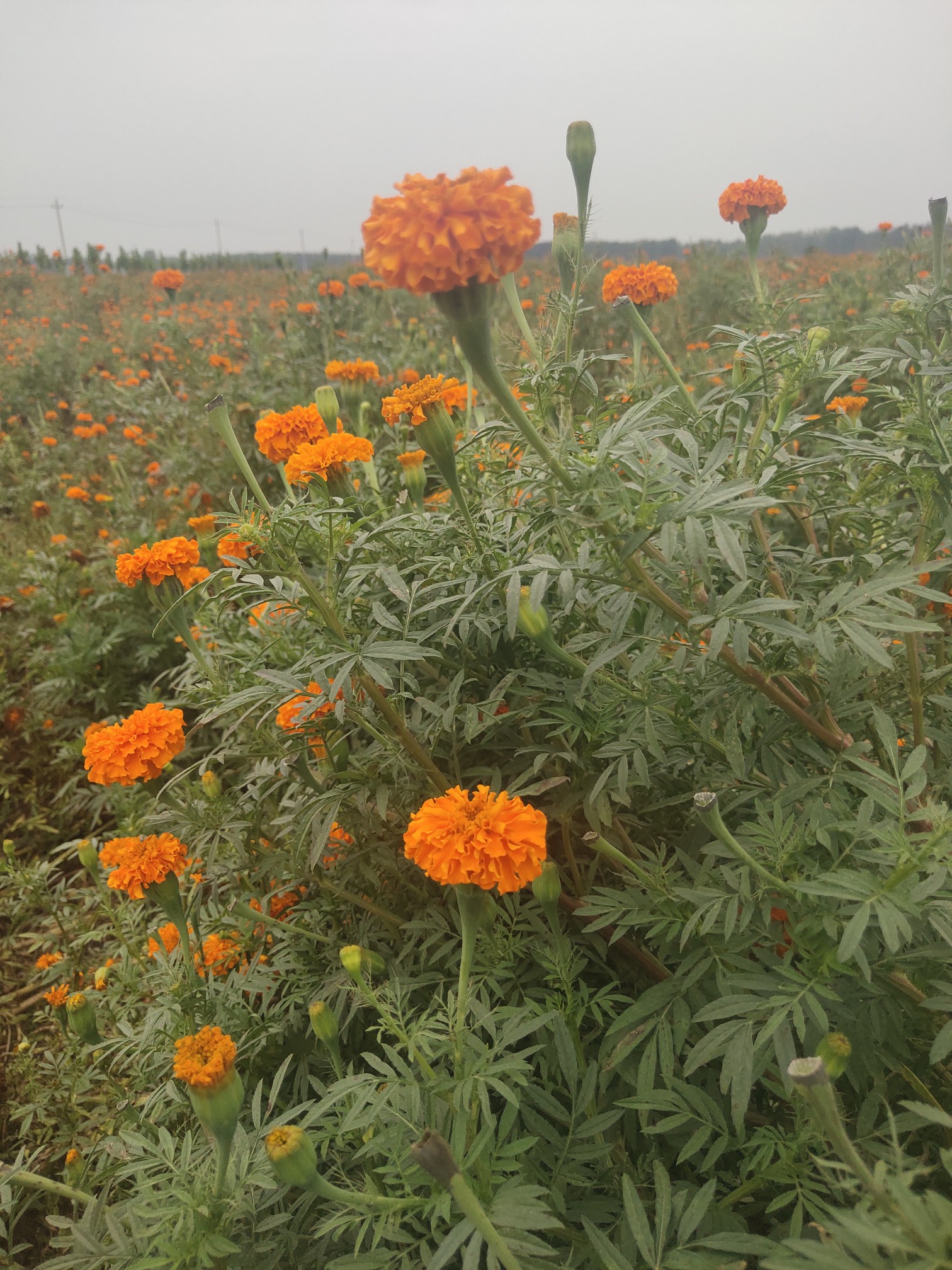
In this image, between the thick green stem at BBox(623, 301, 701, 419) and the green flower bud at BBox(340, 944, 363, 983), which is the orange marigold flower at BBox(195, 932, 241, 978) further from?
the thick green stem at BBox(623, 301, 701, 419)

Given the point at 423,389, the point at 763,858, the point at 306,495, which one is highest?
the point at 423,389

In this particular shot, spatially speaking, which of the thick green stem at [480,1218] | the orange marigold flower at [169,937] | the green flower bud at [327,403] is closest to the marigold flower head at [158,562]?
the green flower bud at [327,403]

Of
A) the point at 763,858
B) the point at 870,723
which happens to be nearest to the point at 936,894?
the point at 763,858

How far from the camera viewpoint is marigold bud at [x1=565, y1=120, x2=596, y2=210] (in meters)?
1.13

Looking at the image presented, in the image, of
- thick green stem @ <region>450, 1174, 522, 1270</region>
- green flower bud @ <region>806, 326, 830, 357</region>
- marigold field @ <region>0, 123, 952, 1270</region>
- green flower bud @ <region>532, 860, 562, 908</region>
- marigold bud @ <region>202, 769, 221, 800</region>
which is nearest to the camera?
thick green stem @ <region>450, 1174, 522, 1270</region>

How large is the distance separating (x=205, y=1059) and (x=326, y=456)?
0.81 metres

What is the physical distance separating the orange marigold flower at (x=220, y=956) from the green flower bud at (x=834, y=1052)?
92 cm

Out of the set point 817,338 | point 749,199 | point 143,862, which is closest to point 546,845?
point 143,862

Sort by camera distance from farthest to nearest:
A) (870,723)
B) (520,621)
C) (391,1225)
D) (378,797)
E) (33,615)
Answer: (33,615) < (870,723) < (378,797) < (520,621) < (391,1225)

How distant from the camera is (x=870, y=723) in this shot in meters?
1.10

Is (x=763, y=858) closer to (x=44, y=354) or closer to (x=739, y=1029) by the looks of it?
(x=739, y=1029)

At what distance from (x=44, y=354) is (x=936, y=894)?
703 cm

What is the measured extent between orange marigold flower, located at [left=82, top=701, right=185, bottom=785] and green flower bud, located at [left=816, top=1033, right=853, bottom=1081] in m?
0.93

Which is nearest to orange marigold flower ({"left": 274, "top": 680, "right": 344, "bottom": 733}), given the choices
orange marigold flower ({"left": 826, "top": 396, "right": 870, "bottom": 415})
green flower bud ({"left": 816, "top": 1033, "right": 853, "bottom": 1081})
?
green flower bud ({"left": 816, "top": 1033, "right": 853, "bottom": 1081})
